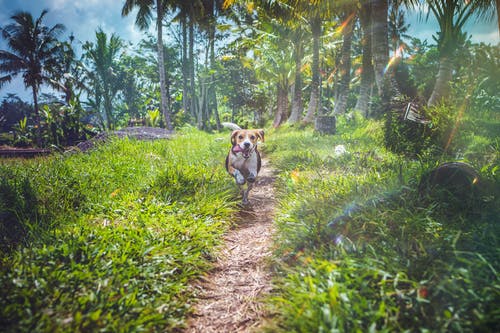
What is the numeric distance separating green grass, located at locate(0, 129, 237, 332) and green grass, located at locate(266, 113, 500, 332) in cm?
→ 78

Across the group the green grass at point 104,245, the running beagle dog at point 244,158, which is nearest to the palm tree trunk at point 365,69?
the running beagle dog at point 244,158

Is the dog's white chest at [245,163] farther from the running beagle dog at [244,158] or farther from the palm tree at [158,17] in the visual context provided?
the palm tree at [158,17]

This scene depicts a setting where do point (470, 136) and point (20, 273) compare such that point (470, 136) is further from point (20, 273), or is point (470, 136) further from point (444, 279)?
point (20, 273)

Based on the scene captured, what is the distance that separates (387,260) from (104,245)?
6.83ft

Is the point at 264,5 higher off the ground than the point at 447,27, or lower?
higher

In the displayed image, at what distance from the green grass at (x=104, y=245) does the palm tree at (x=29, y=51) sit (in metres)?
21.8

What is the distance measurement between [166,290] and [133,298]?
27 cm

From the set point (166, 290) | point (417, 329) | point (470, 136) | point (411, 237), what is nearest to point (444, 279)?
point (417, 329)

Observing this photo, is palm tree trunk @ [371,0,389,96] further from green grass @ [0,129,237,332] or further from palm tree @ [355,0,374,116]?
green grass @ [0,129,237,332]

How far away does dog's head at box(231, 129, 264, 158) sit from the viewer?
3.61 meters

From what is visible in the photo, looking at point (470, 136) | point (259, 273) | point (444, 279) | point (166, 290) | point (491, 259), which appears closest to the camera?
point (444, 279)

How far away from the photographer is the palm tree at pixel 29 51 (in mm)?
20469

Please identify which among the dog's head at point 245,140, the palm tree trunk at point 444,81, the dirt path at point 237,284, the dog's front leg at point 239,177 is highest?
the palm tree trunk at point 444,81

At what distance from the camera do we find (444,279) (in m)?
1.51
